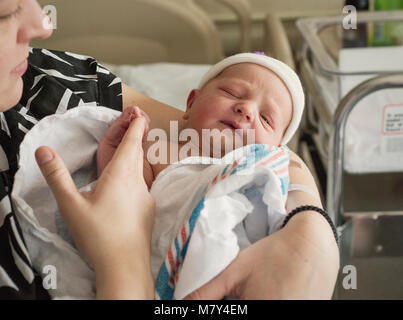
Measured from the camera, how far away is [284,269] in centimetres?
63

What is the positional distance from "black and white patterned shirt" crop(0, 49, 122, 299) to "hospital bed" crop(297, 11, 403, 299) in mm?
622

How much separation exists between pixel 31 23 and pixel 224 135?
0.36m

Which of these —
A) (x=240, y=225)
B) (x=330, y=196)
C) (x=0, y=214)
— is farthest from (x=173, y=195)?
(x=330, y=196)

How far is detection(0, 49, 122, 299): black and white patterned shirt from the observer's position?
2.14 ft

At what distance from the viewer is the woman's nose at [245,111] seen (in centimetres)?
89

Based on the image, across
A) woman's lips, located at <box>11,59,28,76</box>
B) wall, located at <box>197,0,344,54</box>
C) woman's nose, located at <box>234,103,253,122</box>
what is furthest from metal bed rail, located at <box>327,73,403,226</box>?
wall, located at <box>197,0,344,54</box>

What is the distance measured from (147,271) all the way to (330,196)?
0.83m

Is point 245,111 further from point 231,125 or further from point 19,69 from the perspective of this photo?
point 19,69

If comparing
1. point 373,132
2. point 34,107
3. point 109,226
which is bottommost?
point 373,132

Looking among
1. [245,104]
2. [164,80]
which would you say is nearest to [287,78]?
[245,104]

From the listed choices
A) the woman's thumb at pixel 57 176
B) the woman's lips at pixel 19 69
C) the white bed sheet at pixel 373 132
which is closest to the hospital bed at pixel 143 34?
the white bed sheet at pixel 373 132

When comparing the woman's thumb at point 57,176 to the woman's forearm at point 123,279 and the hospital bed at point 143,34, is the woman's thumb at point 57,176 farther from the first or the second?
the hospital bed at point 143,34
